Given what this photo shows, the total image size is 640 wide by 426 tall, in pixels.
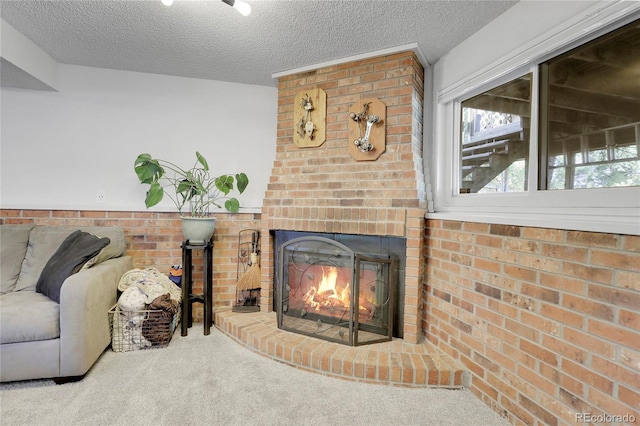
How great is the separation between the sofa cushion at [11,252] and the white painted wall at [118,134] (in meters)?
0.35

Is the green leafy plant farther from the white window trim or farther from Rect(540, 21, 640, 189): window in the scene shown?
Rect(540, 21, 640, 189): window

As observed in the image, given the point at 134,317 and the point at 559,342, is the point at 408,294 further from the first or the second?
the point at 134,317

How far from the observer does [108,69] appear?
2588mm

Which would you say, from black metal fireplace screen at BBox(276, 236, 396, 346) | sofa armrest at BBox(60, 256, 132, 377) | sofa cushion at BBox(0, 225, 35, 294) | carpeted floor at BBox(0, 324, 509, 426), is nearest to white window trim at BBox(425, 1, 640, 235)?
black metal fireplace screen at BBox(276, 236, 396, 346)

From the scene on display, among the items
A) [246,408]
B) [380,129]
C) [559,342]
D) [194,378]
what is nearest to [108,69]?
[380,129]

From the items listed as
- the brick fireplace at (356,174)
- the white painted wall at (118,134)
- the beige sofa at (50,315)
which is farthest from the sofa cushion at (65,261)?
the brick fireplace at (356,174)

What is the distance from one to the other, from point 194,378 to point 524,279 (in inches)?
72.8

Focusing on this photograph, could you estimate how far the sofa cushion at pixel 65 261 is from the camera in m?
1.80

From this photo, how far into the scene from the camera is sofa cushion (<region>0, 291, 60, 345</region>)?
5.19 ft

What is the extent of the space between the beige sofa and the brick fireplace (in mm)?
1123

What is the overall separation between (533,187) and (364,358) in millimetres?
1363

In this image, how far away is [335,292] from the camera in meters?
2.22

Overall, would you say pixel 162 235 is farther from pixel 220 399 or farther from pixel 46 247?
pixel 220 399

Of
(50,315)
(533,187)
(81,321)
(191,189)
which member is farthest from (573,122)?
(50,315)
